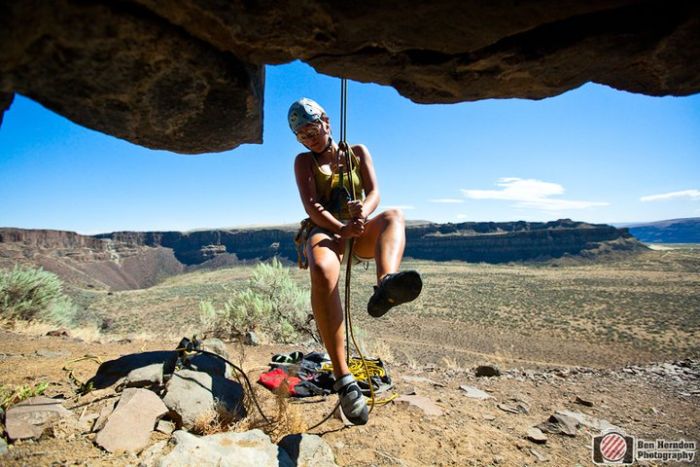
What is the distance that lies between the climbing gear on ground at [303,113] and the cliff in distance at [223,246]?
52.5 metres

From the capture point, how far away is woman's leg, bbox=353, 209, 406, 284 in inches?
112

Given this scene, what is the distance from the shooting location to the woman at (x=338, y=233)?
259cm

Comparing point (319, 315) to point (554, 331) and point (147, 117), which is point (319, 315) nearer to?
point (147, 117)

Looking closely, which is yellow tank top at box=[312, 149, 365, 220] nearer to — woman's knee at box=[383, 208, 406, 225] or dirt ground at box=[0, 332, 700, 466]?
woman's knee at box=[383, 208, 406, 225]

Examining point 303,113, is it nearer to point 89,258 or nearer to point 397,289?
point 397,289

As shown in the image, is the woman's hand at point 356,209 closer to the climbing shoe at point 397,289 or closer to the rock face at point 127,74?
the climbing shoe at point 397,289

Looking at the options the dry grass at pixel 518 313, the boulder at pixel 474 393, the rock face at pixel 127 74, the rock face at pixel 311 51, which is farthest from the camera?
the dry grass at pixel 518 313

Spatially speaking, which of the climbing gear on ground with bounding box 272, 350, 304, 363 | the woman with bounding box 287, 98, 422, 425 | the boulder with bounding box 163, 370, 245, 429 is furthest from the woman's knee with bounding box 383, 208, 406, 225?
the climbing gear on ground with bounding box 272, 350, 304, 363

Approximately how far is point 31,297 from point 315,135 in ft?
39.5

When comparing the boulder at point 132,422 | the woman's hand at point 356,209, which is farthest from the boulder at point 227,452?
the woman's hand at point 356,209

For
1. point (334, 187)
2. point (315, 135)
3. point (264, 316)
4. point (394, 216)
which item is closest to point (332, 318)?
point (394, 216)

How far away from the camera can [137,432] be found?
8.80ft

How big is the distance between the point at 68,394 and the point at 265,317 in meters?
6.81

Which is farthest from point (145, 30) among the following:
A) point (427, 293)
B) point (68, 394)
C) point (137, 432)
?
point (427, 293)
